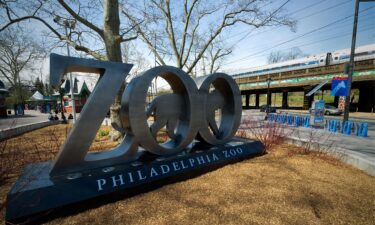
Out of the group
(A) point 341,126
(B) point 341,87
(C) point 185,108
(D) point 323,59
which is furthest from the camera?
(D) point 323,59

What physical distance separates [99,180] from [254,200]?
2.82 meters

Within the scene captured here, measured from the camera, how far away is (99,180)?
10.8 ft

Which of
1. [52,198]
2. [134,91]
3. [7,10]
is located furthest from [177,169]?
[7,10]

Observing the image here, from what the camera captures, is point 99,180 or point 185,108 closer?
point 99,180

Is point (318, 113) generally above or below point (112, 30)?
below

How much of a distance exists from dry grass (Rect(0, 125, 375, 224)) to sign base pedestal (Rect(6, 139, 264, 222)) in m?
0.23

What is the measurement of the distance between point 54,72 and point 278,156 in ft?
20.1

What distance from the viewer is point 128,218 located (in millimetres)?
2807

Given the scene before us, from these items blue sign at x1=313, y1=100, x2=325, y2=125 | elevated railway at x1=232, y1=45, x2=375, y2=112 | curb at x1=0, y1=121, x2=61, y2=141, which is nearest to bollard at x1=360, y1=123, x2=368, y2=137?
blue sign at x1=313, y1=100, x2=325, y2=125

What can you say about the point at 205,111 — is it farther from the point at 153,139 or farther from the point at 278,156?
the point at 278,156

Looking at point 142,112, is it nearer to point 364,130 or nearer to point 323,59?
point 364,130

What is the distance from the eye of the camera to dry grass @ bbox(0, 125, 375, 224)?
9.15 ft

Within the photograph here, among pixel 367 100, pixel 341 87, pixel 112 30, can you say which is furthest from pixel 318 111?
pixel 367 100

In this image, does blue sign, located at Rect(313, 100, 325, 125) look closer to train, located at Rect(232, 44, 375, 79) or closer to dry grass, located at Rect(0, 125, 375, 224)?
dry grass, located at Rect(0, 125, 375, 224)
